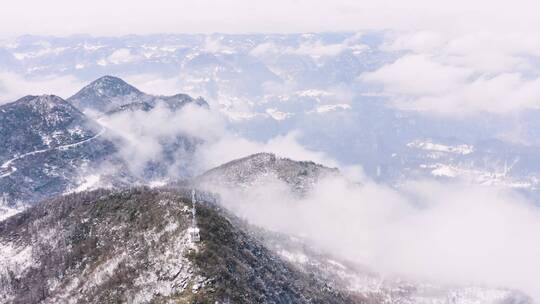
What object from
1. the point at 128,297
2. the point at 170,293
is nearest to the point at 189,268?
the point at 170,293

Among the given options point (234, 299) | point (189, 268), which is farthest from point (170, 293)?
point (234, 299)

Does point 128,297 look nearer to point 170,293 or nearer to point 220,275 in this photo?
point 170,293

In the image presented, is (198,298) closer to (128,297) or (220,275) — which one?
(220,275)

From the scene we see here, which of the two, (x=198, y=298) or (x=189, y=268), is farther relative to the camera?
(x=189, y=268)

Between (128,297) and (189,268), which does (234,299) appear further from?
(128,297)

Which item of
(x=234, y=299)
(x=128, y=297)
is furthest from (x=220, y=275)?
(x=128, y=297)

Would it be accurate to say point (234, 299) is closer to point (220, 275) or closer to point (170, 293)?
point (220, 275)

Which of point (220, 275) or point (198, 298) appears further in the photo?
point (220, 275)
